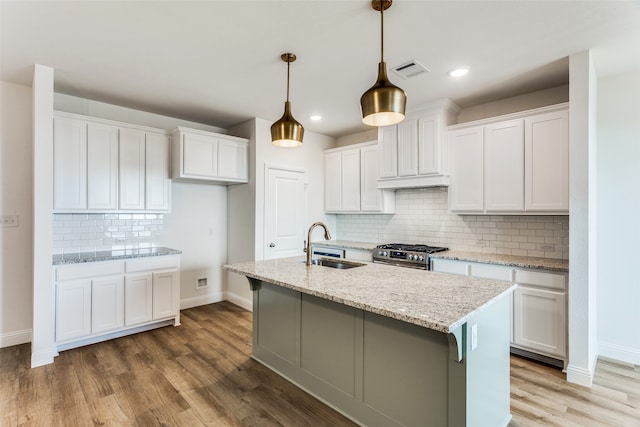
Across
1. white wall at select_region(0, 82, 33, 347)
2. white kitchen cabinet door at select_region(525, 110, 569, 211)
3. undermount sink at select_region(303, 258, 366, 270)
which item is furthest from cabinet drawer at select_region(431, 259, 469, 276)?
white wall at select_region(0, 82, 33, 347)

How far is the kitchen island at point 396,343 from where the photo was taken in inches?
63.7

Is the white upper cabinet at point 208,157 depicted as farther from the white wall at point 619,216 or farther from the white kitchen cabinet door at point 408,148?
the white wall at point 619,216

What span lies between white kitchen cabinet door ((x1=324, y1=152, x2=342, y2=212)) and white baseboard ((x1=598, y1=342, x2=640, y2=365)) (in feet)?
11.2

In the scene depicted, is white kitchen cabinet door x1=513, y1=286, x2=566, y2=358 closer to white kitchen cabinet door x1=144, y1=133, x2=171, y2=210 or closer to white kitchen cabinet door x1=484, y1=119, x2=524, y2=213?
white kitchen cabinet door x1=484, y1=119, x2=524, y2=213

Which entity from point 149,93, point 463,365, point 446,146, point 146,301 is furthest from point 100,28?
point 446,146

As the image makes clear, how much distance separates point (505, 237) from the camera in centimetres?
359

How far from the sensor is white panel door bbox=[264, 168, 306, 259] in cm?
449

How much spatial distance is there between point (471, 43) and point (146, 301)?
4048 mm

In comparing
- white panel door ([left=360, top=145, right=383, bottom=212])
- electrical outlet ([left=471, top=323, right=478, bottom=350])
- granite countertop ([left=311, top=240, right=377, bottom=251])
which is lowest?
electrical outlet ([left=471, top=323, right=478, bottom=350])

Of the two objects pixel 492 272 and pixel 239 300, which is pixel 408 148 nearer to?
pixel 492 272

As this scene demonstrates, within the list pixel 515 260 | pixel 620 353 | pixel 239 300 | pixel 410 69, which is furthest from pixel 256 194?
pixel 620 353

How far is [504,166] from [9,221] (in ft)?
16.8

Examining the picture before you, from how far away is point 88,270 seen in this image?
3.20 meters

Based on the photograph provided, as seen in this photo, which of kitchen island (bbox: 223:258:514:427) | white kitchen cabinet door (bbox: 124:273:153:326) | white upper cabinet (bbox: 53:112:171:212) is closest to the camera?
kitchen island (bbox: 223:258:514:427)
